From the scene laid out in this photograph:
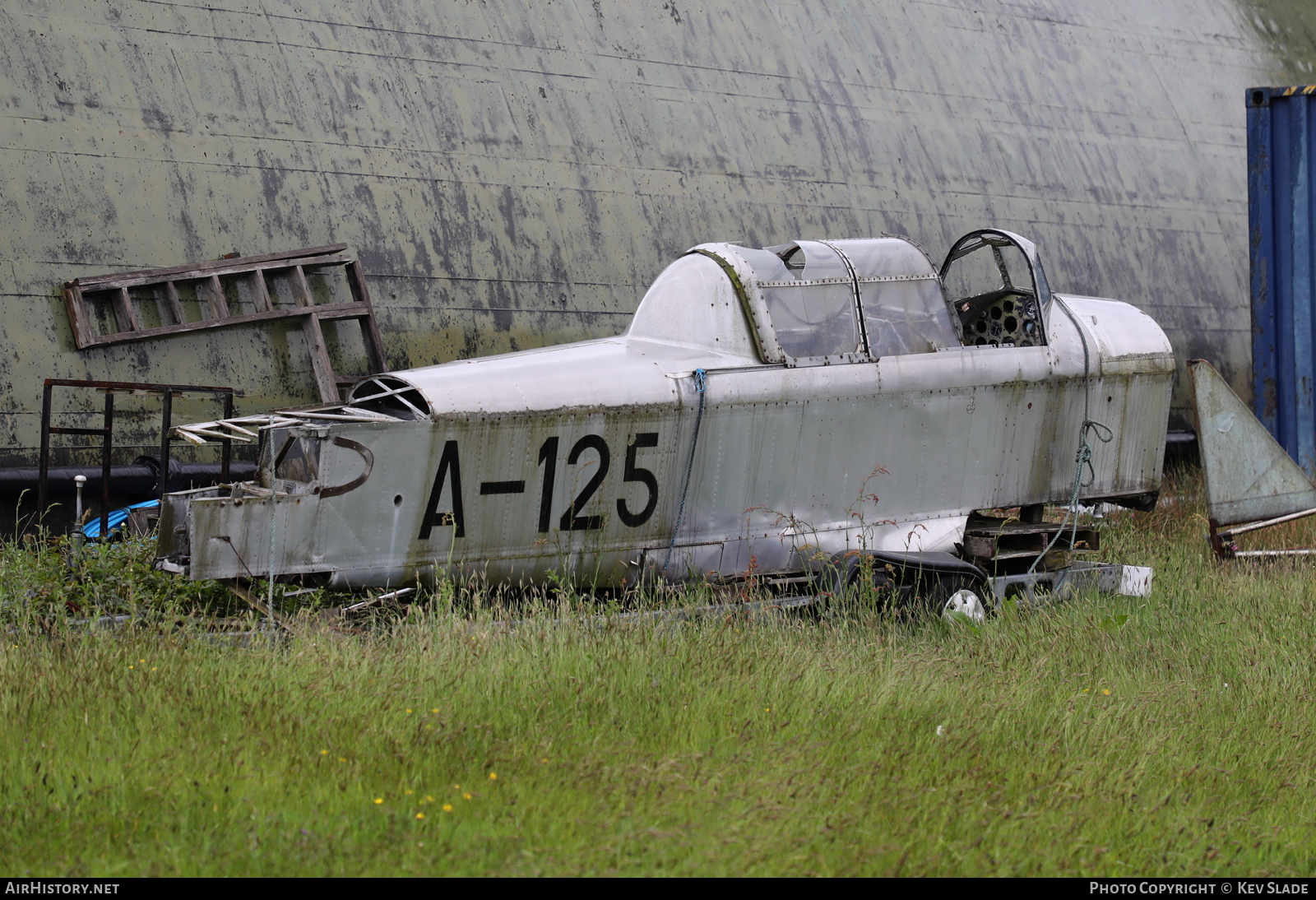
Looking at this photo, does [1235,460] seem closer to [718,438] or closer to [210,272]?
[718,438]

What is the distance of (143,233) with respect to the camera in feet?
29.7

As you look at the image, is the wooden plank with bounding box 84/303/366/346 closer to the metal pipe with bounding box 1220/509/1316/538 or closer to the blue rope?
the blue rope

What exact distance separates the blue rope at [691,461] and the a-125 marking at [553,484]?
0.19 m

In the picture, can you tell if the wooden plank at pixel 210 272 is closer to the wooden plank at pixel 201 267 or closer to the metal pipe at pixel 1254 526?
the wooden plank at pixel 201 267

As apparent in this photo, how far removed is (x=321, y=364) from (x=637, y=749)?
231 inches

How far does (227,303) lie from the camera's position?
9.24 metres

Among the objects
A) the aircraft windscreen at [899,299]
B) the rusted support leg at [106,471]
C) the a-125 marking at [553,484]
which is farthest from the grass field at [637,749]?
the aircraft windscreen at [899,299]

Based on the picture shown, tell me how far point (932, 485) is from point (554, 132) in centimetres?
562

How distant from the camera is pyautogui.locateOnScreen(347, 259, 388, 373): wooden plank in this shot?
967cm

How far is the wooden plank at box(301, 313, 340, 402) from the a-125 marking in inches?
138

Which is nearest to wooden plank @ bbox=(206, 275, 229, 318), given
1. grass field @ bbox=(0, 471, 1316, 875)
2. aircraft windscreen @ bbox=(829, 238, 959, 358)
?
grass field @ bbox=(0, 471, 1316, 875)

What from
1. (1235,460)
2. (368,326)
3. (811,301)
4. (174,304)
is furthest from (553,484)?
(1235,460)
